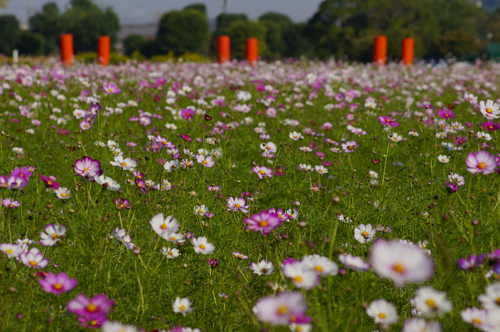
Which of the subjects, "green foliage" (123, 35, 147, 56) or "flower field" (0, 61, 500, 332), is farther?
"green foliage" (123, 35, 147, 56)

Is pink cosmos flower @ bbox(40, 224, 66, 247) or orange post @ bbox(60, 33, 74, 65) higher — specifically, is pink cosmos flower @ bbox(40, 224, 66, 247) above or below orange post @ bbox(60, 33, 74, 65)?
below

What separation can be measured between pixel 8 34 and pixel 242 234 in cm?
5426

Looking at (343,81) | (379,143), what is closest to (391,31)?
(343,81)

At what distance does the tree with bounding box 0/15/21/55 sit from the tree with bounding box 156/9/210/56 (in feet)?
73.7

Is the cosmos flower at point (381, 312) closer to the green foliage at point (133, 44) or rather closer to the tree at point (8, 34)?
the green foliage at point (133, 44)

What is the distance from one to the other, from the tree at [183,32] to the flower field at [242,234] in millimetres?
30024

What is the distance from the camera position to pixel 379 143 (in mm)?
4250

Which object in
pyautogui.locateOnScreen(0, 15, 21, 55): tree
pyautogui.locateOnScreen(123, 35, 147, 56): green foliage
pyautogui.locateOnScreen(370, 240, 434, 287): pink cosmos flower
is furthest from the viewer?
pyautogui.locateOnScreen(0, 15, 21, 55): tree

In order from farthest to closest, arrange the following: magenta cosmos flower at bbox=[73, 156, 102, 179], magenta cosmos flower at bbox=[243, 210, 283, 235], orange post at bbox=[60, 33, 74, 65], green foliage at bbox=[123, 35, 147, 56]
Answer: green foliage at bbox=[123, 35, 147, 56]
orange post at bbox=[60, 33, 74, 65]
magenta cosmos flower at bbox=[73, 156, 102, 179]
magenta cosmos flower at bbox=[243, 210, 283, 235]

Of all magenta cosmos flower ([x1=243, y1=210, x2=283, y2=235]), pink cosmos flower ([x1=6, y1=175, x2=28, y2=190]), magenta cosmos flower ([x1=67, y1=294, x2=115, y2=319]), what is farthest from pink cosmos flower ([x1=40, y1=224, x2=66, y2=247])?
magenta cosmos flower ([x1=243, y1=210, x2=283, y2=235])

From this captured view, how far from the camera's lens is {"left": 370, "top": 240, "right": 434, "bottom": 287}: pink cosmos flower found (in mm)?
965

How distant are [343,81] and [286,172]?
194 inches

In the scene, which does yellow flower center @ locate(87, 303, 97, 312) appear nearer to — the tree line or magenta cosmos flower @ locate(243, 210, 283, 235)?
magenta cosmos flower @ locate(243, 210, 283, 235)

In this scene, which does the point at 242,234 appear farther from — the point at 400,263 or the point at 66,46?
the point at 66,46
